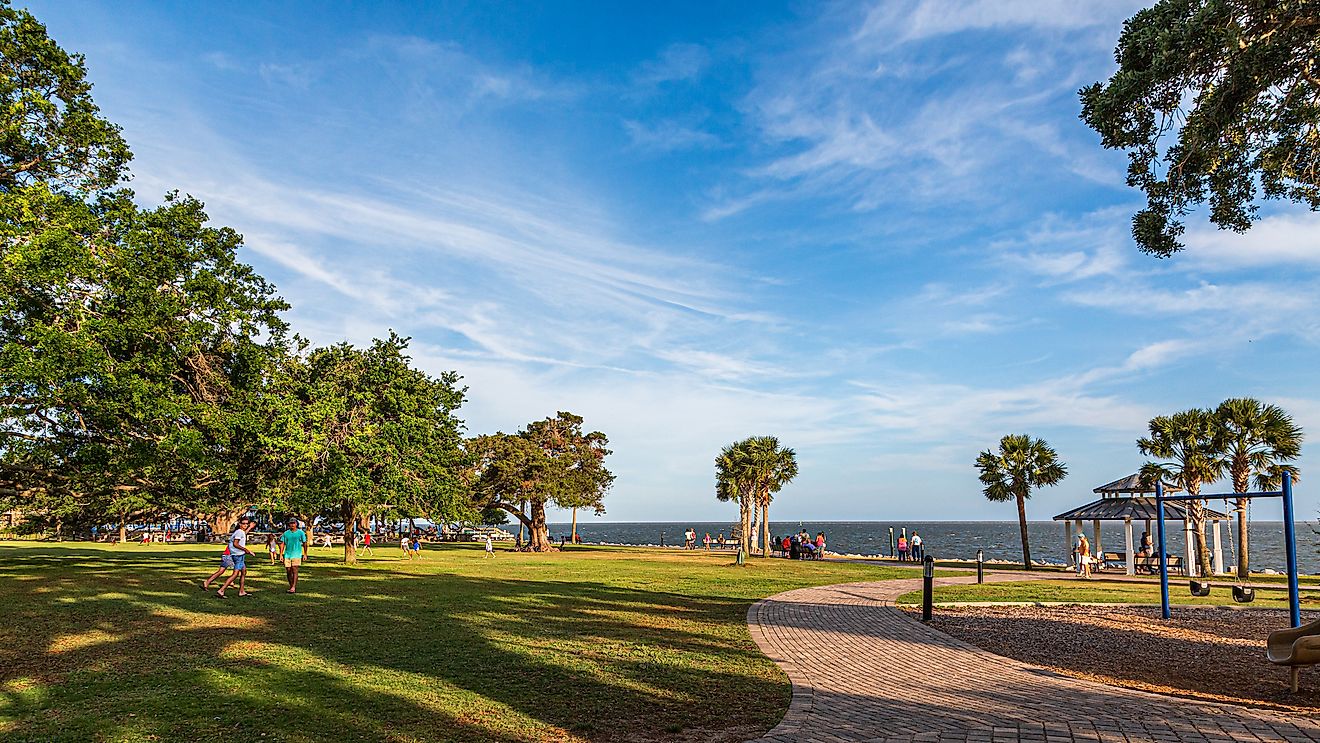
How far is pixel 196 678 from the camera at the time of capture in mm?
8680

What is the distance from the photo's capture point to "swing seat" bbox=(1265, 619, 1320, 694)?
779 centimetres

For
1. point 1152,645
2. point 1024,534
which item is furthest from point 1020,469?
point 1152,645

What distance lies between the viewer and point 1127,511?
102ft

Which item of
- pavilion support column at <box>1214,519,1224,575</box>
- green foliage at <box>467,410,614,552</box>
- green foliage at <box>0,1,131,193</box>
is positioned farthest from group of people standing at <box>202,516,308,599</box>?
pavilion support column at <box>1214,519,1224,575</box>

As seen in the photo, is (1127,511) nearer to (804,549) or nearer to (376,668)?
(804,549)

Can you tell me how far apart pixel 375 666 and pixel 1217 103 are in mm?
13620

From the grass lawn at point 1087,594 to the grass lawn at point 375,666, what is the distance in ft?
19.6

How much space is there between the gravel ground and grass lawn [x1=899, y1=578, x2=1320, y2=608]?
1.75m

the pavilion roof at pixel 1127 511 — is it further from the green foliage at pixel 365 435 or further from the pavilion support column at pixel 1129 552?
the green foliage at pixel 365 435

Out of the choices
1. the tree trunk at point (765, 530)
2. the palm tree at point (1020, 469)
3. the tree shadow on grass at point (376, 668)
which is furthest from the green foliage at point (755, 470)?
the tree shadow on grass at point (376, 668)

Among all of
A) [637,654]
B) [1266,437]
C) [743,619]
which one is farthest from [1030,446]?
[637,654]

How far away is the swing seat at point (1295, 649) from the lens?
7793 millimetres

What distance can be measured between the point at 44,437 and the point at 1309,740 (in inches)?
969

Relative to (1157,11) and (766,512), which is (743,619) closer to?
(1157,11)
